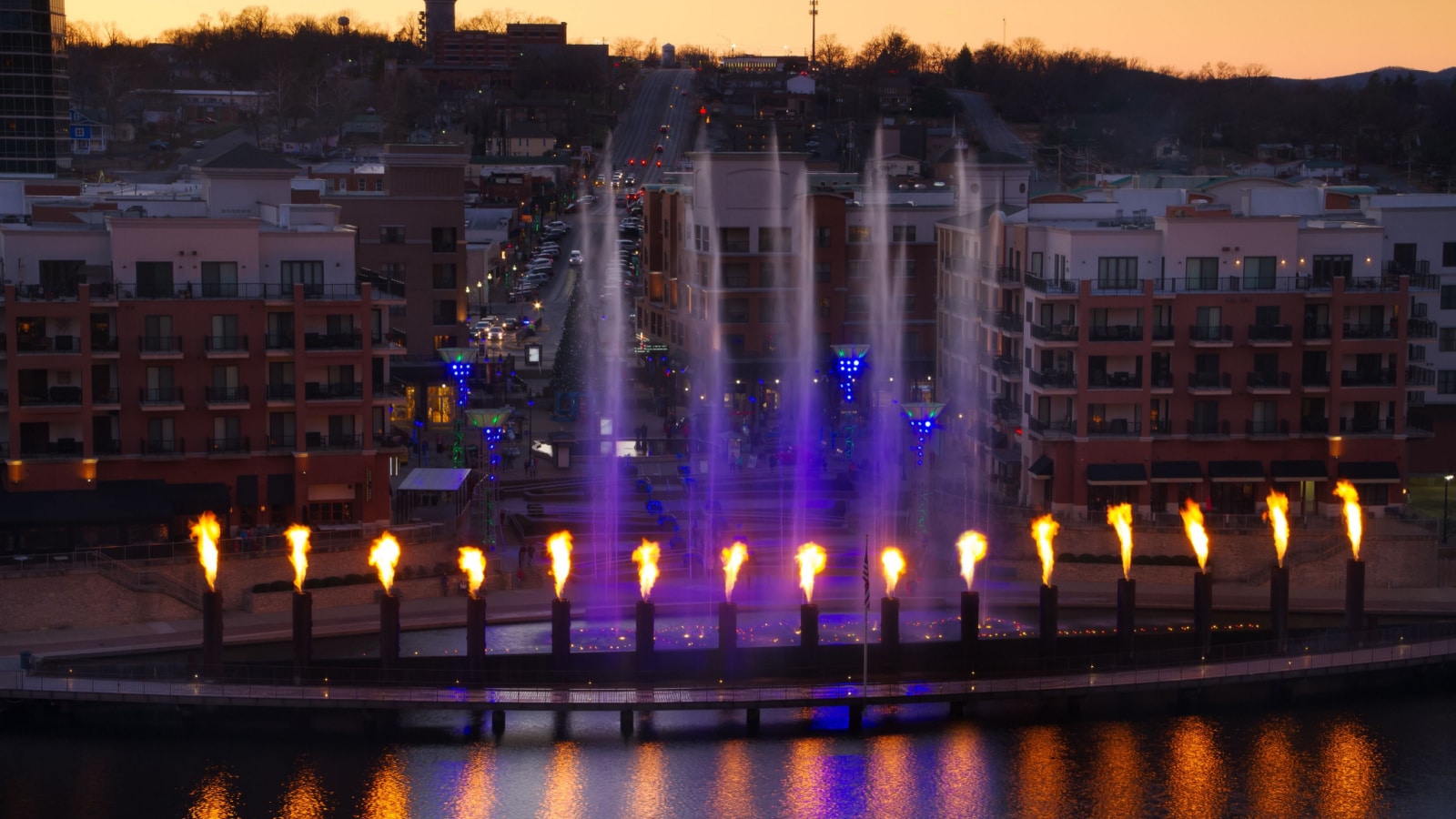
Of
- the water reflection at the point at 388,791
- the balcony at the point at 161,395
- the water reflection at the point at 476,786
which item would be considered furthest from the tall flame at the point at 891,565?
the balcony at the point at 161,395

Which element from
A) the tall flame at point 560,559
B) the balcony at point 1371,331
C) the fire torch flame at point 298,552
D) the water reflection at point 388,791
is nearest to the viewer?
the water reflection at point 388,791

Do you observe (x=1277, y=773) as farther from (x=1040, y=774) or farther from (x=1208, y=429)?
(x=1208, y=429)

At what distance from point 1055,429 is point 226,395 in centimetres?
2234

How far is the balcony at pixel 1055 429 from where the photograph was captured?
57.9 metres

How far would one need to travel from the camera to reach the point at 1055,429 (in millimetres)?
58250

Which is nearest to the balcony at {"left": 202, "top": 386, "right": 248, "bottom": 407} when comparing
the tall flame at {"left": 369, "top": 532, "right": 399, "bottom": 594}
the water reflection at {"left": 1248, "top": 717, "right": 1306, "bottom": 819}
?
the tall flame at {"left": 369, "top": 532, "right": 399, "bottom": 594}

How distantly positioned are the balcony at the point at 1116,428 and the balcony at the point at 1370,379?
5.92 meters

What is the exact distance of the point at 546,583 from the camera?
172ft

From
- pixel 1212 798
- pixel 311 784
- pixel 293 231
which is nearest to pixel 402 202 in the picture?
pixel 293 231

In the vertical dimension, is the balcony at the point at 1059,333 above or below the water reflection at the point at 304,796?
above

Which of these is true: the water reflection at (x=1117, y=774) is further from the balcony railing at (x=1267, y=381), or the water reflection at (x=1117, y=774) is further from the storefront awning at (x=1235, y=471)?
the balcony railing at (x=1267, y=381)

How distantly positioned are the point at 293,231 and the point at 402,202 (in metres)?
19.1

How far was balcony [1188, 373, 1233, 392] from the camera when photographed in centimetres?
5828

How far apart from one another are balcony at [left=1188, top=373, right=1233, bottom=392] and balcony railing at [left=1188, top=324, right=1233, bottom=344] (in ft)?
3.17
